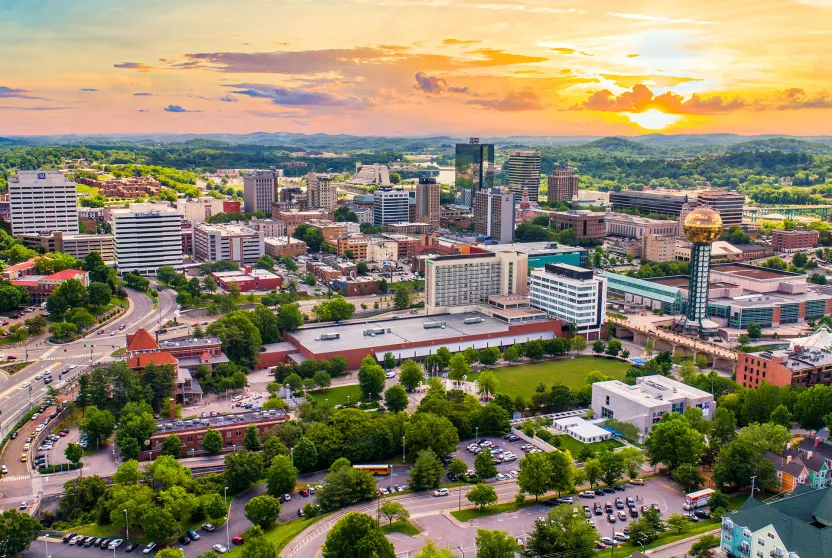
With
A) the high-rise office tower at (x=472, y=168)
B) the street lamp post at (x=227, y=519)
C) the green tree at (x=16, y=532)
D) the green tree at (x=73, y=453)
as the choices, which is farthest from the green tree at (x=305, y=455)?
the high-rise office tower at (x=472, y=168)

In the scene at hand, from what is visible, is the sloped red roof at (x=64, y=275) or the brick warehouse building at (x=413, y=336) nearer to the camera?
the brick warehouse building at (x=413, y=336)

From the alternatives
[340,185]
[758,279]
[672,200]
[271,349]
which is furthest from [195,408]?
[340,185]

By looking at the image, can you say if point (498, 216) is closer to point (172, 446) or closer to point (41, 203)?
point (41, 203)

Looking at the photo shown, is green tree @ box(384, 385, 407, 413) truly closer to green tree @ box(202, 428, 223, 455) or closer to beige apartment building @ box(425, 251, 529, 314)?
green tree @ box(202, 428, 223, 455)

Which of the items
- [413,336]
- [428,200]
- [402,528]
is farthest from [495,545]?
[428,200]

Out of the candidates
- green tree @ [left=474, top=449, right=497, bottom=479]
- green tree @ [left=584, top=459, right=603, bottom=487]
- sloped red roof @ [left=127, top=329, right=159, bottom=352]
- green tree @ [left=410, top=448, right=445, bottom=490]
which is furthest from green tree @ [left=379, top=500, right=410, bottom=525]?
sloped red roof @ [left=127, top=329, right=159, bottom=352]

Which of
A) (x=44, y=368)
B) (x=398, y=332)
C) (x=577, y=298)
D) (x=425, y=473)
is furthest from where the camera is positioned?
(x=577, y=298)

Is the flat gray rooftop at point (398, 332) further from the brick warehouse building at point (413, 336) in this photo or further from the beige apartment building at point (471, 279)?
the beige apartment building at point (471, 279)

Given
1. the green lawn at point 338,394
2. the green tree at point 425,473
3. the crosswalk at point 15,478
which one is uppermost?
the green tree at point 425,473
